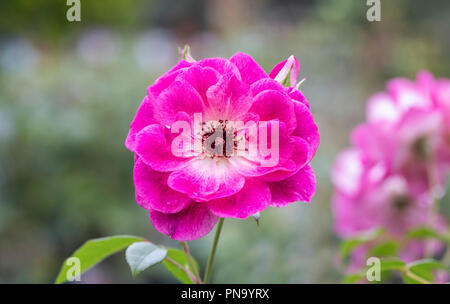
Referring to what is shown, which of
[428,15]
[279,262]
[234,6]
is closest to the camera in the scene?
[279,262]

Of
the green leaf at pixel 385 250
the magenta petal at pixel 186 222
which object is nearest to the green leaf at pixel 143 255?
the magenta petal at pixel 186 222

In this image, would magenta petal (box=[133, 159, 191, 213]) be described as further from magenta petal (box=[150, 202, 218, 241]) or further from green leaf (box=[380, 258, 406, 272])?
green leaf (box=[380, 258, 406, 272])

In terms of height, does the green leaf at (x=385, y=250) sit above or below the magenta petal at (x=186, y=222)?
below

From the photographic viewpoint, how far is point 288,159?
15.8 inches

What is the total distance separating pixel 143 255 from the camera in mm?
428

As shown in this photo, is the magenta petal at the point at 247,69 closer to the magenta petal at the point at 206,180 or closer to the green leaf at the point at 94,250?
the magenta petal at the point at 206,180

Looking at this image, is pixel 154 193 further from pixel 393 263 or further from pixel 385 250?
pixel 385 250

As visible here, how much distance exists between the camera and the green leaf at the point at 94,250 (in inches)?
18.7

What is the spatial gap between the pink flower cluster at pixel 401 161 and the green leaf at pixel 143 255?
42 centimetres

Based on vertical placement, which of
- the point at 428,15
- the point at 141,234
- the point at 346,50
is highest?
the point at 428,15

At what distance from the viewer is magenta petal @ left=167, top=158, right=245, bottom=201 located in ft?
1.30
